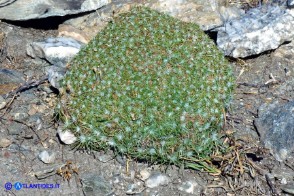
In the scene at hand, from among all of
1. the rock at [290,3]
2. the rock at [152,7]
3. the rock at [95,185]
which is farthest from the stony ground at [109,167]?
the rock at [290,3]

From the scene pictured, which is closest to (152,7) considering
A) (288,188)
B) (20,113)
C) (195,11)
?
(195,11)

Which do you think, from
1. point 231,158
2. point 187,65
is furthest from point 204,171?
point 187,65

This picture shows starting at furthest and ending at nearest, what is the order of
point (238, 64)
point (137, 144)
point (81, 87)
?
point (238, 64) < point (81, 87) < point (137, 144)

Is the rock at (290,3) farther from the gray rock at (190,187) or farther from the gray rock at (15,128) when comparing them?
the gray rock at (15,128)

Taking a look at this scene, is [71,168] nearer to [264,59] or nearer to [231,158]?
[231,158]

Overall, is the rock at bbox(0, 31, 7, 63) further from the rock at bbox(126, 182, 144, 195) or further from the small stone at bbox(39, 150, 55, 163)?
the rock at bbox(126, 182, 144, 195)

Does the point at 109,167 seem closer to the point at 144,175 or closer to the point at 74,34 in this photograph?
the point at 144,175

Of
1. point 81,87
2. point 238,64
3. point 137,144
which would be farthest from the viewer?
point 238,64

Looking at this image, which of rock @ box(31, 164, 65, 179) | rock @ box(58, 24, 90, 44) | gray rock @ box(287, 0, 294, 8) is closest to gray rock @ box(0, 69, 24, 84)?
rock @ box(58, 24, 90, 44)
